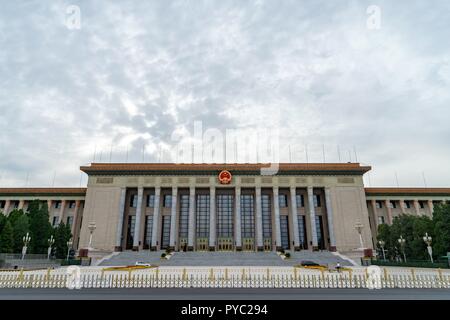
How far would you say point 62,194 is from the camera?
2223 inches

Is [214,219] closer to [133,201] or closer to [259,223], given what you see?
[259,223]

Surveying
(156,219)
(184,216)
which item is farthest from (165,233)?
(184,216)

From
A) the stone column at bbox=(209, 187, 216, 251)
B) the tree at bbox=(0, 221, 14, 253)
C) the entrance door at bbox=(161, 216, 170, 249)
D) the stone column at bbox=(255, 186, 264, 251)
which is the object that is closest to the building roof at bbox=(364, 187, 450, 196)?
the stone column at bbox=(255, 186, 264, 251)

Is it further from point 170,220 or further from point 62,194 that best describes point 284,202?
point 62,194

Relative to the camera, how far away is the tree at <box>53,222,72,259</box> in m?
44.4

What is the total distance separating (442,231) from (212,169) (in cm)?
3501

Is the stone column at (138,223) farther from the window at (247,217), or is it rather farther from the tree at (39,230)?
the window at (247,217)

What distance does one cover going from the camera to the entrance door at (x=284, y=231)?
51.6 meters

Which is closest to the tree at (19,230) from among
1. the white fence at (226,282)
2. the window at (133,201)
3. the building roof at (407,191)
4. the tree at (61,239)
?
the tree at (61,239)

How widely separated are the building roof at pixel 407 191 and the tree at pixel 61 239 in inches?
2197

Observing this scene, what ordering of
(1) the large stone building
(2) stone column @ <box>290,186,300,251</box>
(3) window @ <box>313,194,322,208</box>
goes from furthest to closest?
(3) window @ <box>313,194,322,208</box>, (1) the large stone building, (2) stone column @ <box>290,186,300,251</box>

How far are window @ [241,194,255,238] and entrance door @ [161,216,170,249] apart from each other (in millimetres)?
14334

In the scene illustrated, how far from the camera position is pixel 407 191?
182 feet

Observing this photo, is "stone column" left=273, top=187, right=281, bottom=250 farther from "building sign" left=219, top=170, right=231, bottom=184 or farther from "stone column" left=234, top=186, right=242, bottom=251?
"building sign" left=219, top=170, right=231, bottom=184
